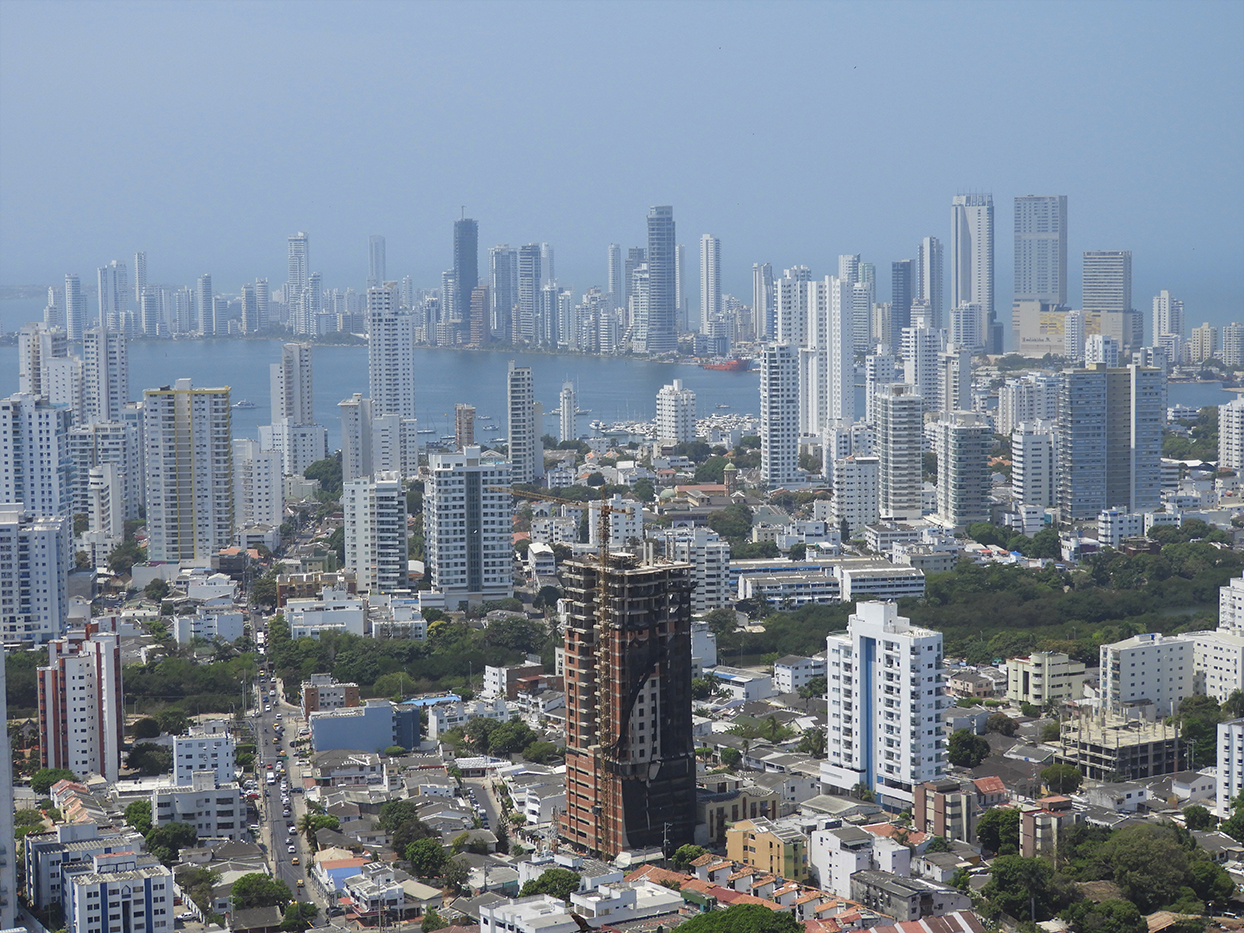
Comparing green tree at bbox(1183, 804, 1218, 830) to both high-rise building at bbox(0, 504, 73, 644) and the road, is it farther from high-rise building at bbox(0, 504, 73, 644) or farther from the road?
high-rise building at bbox(0, 504, 73, 644)

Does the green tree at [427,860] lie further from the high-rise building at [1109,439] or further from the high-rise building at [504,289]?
the high-rise building at [504,289]

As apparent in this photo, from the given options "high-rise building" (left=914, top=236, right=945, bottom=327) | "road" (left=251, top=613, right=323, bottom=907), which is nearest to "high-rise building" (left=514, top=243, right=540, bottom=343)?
"high-rise building" (left=914, top=236, right=945, bottom=327)

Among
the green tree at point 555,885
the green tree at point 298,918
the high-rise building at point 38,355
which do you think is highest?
the high-rise building at point 38,355

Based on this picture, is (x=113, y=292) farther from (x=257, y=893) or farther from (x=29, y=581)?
(x=257, y=893)

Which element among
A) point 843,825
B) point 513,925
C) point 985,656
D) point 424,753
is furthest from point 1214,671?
point 513,925

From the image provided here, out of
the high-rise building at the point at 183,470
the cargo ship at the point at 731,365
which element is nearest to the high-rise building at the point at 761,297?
the cargo ship at the point at 731,365

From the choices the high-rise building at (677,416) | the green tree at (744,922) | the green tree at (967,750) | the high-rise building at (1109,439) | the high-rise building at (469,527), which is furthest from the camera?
the high-rise building at (677,416)
